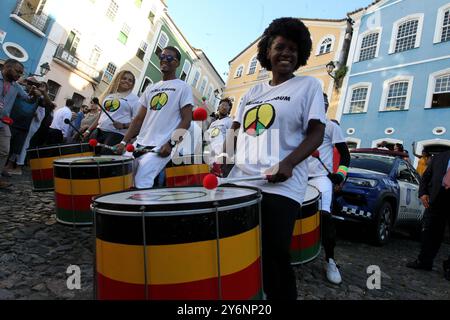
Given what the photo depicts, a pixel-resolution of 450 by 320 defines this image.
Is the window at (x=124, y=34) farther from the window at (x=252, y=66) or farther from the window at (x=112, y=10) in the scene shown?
the window at (x=252, y=66)

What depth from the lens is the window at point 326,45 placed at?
20.4 meters

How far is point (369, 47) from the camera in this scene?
1800cm

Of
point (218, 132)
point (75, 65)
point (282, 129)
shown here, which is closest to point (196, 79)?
point (75, 65)

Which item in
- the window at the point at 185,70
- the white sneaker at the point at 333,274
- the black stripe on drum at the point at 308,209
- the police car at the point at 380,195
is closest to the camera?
the black stripe on drum at the point at 308,209

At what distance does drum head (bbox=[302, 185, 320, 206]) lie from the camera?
302cm

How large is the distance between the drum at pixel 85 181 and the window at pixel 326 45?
19.9 meters

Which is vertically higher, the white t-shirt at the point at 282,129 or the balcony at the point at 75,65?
the balcony at the point at 75,65

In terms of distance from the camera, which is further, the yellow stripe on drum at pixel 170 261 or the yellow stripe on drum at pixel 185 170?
the yellow stripe on drum at pixel 185 170

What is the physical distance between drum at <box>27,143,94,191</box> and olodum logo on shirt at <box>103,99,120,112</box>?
0.76 m

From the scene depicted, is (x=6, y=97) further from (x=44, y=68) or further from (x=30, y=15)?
(x=30, y=15)

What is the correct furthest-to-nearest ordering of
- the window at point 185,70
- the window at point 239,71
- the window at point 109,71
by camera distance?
the window at point 185,70 → the window at point 239,71 → the window at point 109,71

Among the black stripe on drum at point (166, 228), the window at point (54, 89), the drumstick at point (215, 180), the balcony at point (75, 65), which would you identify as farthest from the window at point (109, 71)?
the black stripe on drum at point (166, 228)
